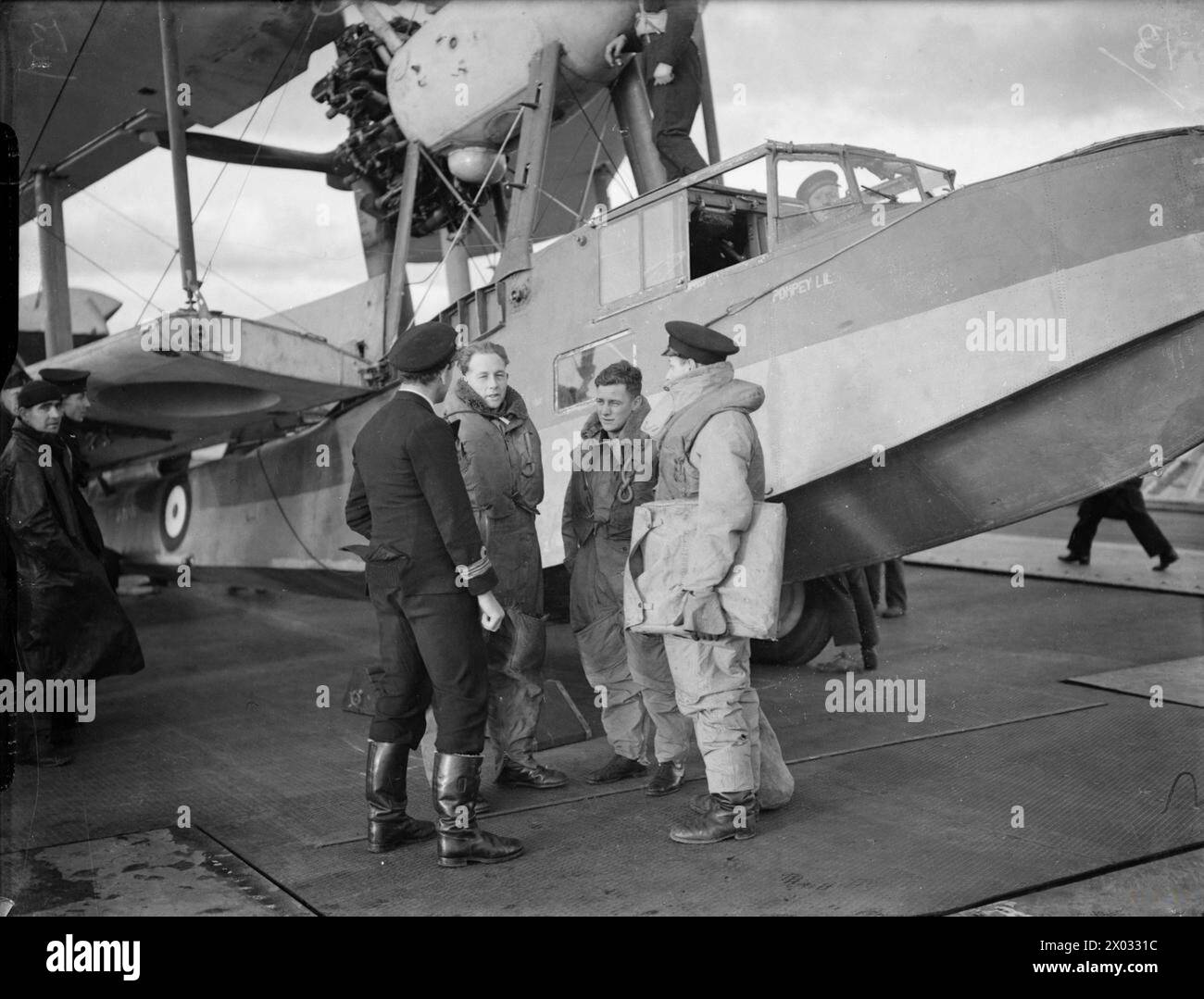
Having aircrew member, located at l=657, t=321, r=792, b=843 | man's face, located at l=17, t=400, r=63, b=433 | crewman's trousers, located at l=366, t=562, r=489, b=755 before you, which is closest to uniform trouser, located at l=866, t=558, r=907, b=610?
aircrew member, located at l=657, t=321, r=792, b=843

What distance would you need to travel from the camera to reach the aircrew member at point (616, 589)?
4418mm

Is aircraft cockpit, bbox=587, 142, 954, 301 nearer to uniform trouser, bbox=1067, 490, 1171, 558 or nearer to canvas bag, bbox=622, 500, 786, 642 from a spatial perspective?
canvas bag, bbox=622, 500, 786, 642

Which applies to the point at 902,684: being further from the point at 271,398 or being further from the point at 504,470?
the point at 271,398

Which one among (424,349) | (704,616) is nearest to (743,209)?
(424,349)

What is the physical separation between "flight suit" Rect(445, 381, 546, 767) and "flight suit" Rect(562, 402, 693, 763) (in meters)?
0.24

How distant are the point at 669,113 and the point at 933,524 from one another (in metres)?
3.39

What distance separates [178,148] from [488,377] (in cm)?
529

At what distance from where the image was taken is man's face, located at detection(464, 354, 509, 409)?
4.38m

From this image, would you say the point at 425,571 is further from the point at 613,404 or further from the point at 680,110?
the point at 680,110

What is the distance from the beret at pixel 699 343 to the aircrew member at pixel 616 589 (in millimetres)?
582
